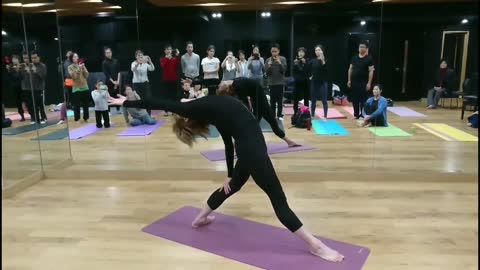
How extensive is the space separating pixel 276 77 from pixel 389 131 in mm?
1416

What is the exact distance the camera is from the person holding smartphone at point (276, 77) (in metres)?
4.35

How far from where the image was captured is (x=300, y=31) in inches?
164

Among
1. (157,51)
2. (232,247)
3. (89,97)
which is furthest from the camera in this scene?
(89,97)

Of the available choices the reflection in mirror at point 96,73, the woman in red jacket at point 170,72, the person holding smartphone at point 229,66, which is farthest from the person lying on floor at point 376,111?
the reflection in mirror at point 96,73

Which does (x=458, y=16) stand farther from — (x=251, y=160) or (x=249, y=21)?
(x=251, y=160)

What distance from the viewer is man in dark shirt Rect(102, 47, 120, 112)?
398 cm

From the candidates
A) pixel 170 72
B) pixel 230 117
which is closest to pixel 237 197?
pixel 230 117

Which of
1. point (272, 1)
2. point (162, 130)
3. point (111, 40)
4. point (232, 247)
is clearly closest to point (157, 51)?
point (111, 40)

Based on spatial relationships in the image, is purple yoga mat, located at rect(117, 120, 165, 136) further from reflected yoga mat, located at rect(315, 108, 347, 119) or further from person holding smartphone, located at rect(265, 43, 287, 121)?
reflected yoga mat, located at rect(315, 108, 347, 119)

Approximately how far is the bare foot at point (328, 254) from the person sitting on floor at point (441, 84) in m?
2.57

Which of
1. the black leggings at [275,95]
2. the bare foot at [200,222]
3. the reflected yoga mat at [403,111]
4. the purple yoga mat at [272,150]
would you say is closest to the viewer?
the bare foot at [200,222]

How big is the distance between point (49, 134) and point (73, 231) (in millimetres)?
1731

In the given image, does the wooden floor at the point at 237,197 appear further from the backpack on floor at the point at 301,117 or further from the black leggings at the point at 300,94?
the black leggings at the point at 300,94

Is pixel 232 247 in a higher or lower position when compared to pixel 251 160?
lower
